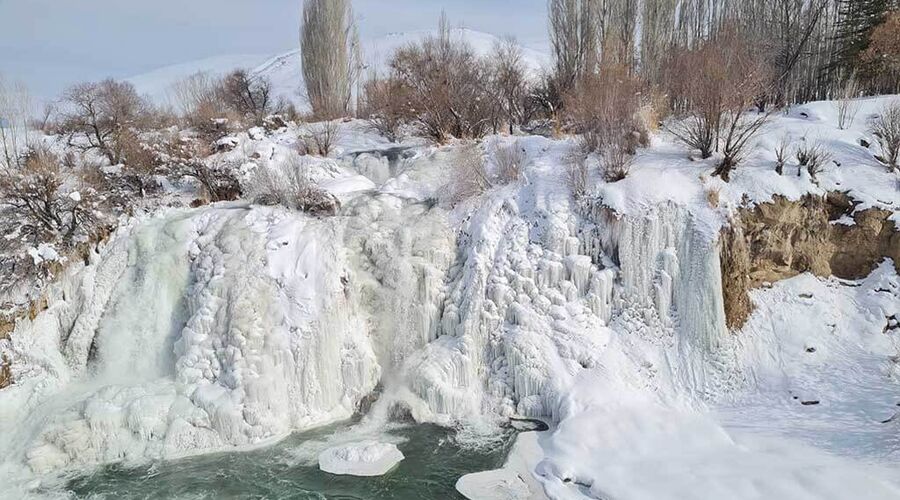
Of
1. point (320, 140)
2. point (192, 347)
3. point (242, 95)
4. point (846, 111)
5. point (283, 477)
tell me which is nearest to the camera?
point (283, 477)

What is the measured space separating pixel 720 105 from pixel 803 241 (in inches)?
120

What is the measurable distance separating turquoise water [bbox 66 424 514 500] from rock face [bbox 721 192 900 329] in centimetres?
558

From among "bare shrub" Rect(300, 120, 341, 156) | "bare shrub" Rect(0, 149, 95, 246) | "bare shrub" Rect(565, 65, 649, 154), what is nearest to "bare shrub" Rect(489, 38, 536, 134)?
"bare shrub" Rect(565, 65, 649, 154)

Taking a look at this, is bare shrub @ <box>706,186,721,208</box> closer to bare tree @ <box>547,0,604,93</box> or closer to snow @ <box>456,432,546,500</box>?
snow @ <box>456,432,546,500</box>

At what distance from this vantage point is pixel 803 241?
10578 mm

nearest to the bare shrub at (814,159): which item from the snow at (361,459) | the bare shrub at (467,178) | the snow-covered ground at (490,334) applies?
the snow-covered ground at (490,334)

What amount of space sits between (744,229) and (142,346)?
1139 cm

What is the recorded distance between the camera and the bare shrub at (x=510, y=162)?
12.5 m

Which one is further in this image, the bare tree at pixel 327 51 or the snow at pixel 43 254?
the bare tree at pixel 327 51

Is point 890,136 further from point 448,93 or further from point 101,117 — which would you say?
point 101,117

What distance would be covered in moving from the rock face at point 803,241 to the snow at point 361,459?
6.81 m

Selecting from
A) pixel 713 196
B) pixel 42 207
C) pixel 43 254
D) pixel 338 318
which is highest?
pixel 42 207

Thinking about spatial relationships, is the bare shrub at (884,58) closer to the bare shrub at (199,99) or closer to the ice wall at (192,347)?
the ice wall at (192,347)

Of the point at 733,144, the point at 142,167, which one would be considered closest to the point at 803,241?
the point at 733,144
